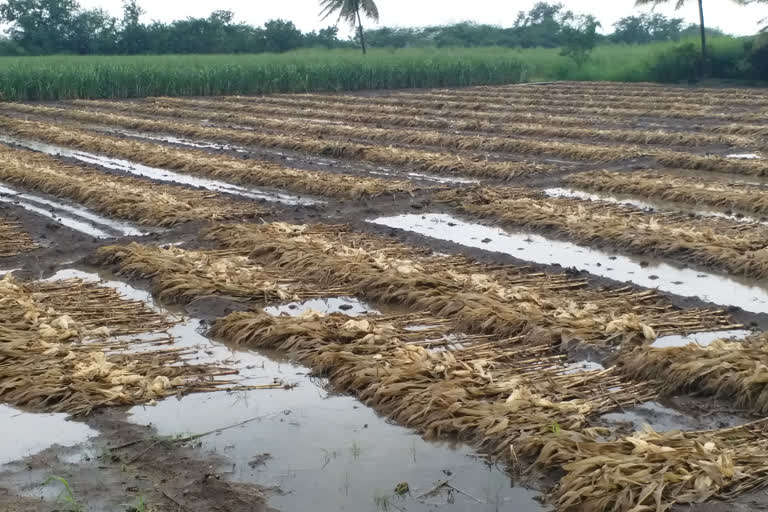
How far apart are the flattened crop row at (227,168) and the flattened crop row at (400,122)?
421 cm

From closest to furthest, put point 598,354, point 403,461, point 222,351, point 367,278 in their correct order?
point 403,461 → point 598,354 → point 222,351 → point 367,278

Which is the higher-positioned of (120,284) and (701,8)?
(701,8)

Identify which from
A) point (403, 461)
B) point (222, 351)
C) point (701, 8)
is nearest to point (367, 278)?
point (222, 351)

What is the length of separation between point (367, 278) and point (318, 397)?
82.7 inches

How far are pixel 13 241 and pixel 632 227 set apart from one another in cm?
583

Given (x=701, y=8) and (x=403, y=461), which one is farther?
(x=701, y=8)

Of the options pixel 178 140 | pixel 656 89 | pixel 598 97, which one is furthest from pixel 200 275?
pixel 656 89

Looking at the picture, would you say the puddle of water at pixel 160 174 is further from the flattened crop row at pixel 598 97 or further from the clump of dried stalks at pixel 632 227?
the flattened crop row at pixel 598 97

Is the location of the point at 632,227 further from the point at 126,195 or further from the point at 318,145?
the point at 318,145

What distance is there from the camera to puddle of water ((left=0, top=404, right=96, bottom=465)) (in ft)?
15.0

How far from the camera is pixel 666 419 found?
477cm

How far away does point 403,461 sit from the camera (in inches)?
173

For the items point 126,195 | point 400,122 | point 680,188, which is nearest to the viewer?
point 126,195

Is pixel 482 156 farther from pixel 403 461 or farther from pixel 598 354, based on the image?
pixel 403 461
